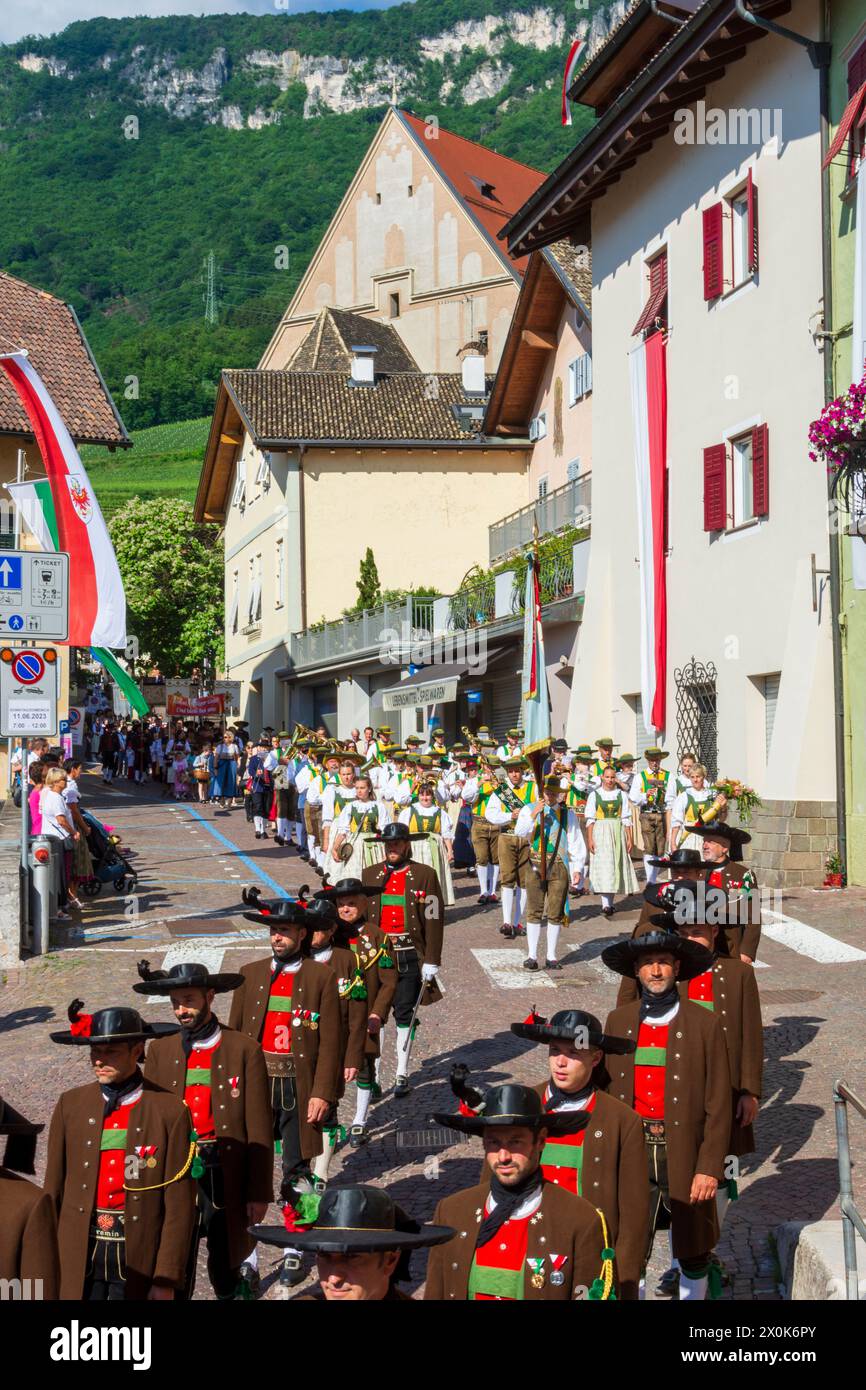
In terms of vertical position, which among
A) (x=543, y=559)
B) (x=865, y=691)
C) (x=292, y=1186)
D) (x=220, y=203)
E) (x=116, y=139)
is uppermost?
(x=116, y=139)

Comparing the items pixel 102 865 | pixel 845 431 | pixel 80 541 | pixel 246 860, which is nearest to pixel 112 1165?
pixel 80 541

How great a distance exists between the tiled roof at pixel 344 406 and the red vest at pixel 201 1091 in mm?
38573

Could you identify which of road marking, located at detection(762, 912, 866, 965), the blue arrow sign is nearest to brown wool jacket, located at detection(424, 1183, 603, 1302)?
road marking, located at detection(762, 912, 866, 965)

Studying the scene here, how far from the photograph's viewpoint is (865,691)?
60.7 ft

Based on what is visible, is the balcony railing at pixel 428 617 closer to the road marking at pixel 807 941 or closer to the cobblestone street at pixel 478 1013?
the cobblestone street at pixel 478 1013

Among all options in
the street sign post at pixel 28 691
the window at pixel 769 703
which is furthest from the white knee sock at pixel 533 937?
the window at pixel 769 703

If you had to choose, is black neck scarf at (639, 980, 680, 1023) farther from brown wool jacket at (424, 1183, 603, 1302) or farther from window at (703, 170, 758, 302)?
window at (703, 170, 758, 302)

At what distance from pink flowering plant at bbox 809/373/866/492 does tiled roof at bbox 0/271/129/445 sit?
57.7ft

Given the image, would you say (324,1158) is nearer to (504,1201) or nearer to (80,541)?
(504,1201)

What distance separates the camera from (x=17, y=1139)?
5004 mm

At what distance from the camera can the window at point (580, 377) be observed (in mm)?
31978
